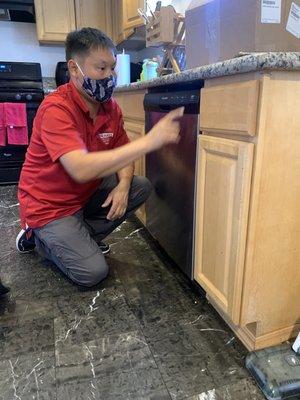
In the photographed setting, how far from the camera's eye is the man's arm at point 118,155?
917 millimetres

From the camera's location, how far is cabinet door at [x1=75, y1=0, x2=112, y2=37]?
2.96m

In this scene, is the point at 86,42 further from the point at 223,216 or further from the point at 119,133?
the point at 223,216

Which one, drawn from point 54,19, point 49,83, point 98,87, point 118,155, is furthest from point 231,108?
point 49,83

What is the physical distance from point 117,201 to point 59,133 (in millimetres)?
452

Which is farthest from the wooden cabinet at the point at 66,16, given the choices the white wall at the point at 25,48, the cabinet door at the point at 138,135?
the cabinet door at the point at 138,135

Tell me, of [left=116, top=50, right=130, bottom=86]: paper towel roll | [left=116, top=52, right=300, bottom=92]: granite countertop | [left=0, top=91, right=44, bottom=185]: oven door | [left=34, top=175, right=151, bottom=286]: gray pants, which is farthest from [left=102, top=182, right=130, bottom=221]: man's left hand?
[left=0, top=91, right=44, bottom=185]: oven door

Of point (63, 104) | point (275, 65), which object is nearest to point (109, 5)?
point (63, 104)

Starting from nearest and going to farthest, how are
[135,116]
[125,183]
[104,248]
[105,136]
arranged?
[105,136], [125,183], [104,248], [135,116]

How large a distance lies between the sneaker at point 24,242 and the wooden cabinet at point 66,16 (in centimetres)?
220

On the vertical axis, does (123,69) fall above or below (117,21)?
→ below

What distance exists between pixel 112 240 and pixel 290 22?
1.24 m

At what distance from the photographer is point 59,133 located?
3.35 feet

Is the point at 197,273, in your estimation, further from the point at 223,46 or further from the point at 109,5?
the point at 109,5

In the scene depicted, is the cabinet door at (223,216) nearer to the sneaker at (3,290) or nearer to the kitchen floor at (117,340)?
the kitchen floor at (117,340)
